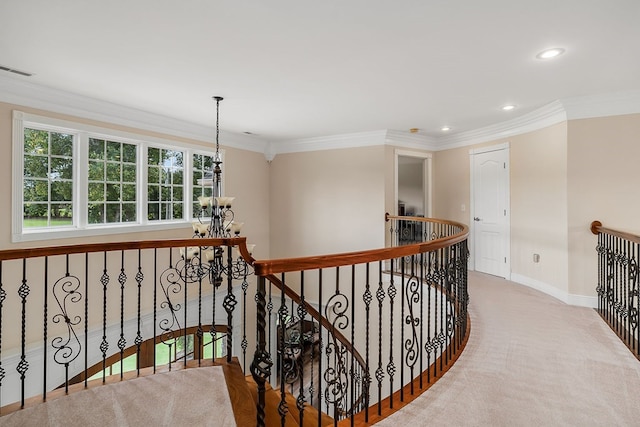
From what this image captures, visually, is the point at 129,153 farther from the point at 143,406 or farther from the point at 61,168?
the point at 143,406

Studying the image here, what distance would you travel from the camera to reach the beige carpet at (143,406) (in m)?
2.15

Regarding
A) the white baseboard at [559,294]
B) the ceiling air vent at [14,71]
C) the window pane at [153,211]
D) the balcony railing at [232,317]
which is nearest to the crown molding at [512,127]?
the balcony railing at [232,317]

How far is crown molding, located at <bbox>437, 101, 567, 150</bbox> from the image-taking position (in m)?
4.41

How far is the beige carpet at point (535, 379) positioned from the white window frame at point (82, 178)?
4353 mm

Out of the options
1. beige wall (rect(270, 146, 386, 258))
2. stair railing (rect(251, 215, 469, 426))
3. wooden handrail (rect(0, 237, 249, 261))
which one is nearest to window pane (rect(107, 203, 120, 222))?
wooden handrail (rect(0, 237, 249, 261))

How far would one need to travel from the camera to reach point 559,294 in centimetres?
443

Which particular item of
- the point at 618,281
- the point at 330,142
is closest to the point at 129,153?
the point at 330,142

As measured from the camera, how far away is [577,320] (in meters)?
3.65

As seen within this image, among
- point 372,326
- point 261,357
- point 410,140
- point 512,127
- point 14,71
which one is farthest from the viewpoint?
point 410,140

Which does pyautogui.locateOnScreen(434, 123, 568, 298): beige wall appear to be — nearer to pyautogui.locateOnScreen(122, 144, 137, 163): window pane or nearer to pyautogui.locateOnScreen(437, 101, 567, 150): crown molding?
pyautogui.locateOnScreen(437, 101, 567, 150): crown molding

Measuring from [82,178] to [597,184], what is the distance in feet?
21.5

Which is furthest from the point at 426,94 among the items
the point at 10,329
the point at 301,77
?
the point at 10,329

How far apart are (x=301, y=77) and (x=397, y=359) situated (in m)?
4.80

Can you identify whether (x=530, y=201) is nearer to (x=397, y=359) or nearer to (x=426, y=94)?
(x=426, y=94)
